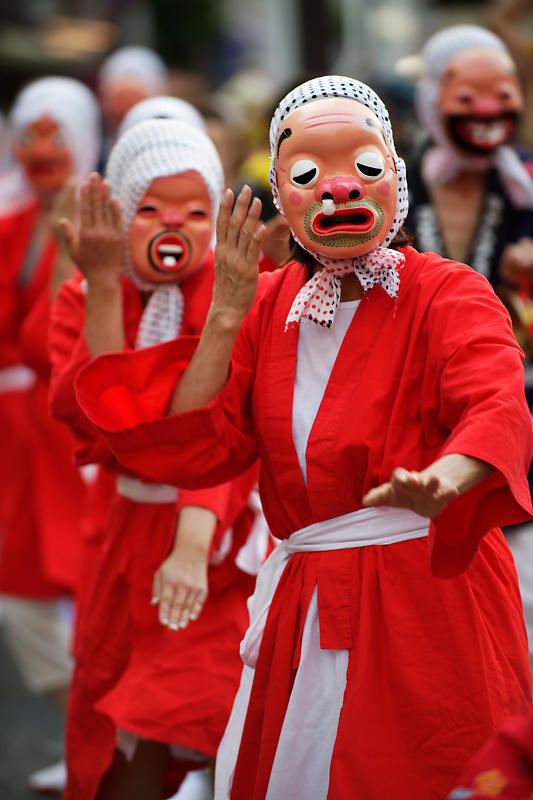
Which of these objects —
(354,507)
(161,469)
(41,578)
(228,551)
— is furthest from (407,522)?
(41,578)

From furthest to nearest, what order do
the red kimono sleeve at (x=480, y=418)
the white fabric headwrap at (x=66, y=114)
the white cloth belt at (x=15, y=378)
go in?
1. the white cloth belt at (x=15, y=378)
2. the white fabric headwrap at (x=66, y=114)
3. the red kimono sleeve at (x=480, y=418)

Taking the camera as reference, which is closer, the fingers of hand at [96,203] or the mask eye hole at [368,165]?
the mask eye hole at [368,165]

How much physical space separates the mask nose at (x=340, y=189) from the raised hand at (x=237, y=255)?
0.16m

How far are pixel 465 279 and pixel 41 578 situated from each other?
3172 mm

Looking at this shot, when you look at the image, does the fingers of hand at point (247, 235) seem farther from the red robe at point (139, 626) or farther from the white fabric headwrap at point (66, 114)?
the white fabric headwrap at point (66, 114)

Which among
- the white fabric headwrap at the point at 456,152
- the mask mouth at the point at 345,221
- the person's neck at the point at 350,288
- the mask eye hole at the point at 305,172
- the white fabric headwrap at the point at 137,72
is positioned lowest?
the person's neck at the point at 350,288

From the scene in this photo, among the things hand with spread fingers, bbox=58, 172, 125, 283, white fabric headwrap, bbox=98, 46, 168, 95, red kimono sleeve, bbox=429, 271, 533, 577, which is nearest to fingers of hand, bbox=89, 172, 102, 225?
hand with spread fingers, bbox=58, 172, 125, 283

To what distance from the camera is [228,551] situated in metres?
3.09

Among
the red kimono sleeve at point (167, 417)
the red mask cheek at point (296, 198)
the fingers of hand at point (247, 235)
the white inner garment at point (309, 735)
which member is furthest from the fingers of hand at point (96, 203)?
the white inner garment at point (309, 735)

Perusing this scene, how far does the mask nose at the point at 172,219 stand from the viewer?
2.98 m

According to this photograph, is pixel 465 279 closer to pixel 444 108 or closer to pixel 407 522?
pixel 407 522

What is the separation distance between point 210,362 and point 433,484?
2.25ft

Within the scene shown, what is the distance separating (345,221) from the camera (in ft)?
7.34

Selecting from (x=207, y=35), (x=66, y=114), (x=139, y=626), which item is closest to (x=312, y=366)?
(x=139, y=626)
